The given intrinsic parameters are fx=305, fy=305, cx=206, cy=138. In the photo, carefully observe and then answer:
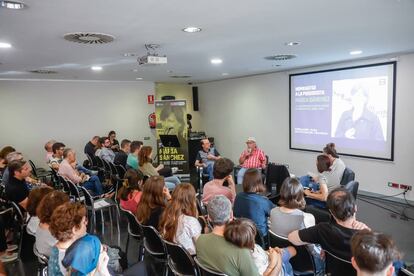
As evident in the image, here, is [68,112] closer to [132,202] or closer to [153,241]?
[132,202]

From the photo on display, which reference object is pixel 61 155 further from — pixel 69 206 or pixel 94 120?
pixel 69 206

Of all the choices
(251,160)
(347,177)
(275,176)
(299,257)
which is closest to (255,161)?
(251,160)

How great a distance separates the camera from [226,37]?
3818 mm

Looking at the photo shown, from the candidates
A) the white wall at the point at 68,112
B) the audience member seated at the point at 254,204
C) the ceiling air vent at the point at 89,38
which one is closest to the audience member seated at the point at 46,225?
the audience member seated at the point at 254,204

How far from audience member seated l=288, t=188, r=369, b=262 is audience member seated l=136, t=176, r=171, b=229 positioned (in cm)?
128

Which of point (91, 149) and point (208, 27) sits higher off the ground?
point (208, 27)

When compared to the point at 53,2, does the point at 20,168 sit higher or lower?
lower

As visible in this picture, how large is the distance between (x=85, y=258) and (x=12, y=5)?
201cm

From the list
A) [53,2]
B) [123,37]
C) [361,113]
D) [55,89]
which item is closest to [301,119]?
[361,113]

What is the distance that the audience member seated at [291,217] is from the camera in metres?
2.54

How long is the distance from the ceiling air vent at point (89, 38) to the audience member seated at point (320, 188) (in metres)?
3.17

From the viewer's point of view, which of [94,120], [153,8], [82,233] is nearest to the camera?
[82,233]

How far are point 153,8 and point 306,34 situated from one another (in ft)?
6.75

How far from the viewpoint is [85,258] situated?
6.34 feet
